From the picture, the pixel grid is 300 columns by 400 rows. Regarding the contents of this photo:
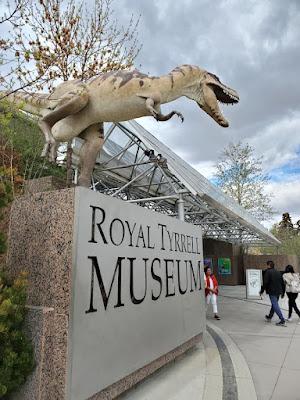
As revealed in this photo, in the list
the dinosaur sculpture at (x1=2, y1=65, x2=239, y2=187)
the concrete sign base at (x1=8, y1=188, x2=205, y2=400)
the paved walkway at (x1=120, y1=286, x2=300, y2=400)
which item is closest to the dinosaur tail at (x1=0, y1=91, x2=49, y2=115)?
the dinosaur sculpture at (x1=2, y1=65, x2=239, y2=187)

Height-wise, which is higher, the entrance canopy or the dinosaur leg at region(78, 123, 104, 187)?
the entrance canopy

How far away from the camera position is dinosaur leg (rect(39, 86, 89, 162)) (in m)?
3.87

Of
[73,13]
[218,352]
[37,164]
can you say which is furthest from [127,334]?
[73,13]

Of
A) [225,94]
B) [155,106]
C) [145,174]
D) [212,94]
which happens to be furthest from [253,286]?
[155,106]

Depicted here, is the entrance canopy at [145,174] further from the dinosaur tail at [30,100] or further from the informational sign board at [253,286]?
the dinosaur tail at [30,100]

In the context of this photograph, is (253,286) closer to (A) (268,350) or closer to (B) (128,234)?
(A) (268,350)

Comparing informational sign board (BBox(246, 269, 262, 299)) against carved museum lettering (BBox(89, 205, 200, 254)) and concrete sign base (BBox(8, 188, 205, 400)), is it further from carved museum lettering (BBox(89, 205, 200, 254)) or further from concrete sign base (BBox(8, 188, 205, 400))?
concrete sign base (BBox(8, 188, 205, 400))

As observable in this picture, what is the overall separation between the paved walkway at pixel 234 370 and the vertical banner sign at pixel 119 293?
0.34m

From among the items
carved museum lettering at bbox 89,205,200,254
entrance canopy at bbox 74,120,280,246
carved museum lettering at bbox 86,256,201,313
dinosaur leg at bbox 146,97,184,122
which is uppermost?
entrance canopy at bbox 74,120,280,246

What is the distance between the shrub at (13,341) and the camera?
8.07 feet

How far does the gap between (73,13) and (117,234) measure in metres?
6.74

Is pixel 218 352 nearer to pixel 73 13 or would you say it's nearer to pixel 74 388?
pixel 74 388

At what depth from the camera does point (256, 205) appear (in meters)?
28.0

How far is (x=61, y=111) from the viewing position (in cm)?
391
